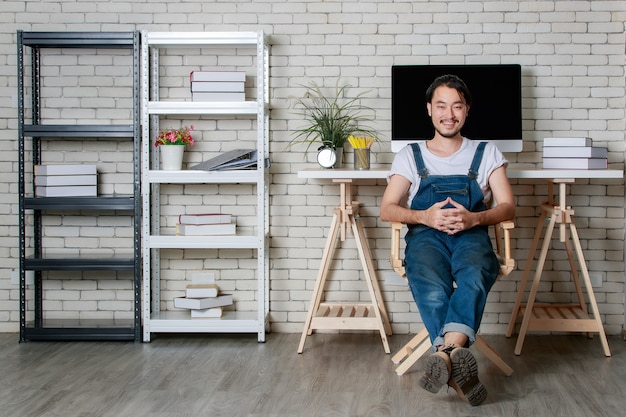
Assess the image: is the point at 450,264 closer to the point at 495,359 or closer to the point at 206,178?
the point at 495,359

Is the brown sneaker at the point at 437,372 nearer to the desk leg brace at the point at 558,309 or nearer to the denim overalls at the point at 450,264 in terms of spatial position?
the denim overalls at the point at 450,264

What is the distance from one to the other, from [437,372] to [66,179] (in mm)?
2556

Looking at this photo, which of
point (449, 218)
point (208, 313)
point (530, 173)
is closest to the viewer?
point (449, 218)

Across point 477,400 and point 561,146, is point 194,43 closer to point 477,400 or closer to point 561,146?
point 561,146

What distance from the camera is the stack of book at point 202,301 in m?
4.71

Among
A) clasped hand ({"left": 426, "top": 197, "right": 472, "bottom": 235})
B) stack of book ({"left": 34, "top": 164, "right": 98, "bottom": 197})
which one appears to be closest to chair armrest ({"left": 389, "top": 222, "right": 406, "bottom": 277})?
clasped hand ({"left": 426, "top": 197, "right": 472, "bottom": 235})

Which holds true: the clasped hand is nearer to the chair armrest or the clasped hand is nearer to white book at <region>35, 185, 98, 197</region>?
the chair armrest

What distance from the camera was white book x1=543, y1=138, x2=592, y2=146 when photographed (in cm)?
434

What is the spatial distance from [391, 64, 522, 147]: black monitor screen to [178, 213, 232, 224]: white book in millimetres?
1077

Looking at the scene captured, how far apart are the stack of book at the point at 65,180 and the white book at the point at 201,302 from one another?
0.80 metres

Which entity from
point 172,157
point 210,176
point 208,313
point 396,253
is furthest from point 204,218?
point 396,253

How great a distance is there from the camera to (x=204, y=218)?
4.67 meters

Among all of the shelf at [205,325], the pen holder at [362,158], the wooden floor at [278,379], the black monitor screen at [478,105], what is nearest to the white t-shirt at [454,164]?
the pen holder at [362,158]

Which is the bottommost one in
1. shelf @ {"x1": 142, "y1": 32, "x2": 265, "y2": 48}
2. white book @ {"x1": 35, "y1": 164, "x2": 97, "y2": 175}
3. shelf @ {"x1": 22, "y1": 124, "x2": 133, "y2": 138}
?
white book @ {"x1": 35, "y1": 164, "x2": 97, "y2": 175}
